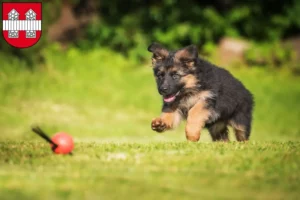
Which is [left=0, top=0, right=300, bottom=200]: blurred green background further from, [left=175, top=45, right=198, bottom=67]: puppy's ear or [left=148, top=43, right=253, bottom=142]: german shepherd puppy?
[left=175, top=45, right=198, bottom=67]: puppy's ear

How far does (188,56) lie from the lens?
30.3 ft

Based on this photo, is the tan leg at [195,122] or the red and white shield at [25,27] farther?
the red and white shield at [25,27]

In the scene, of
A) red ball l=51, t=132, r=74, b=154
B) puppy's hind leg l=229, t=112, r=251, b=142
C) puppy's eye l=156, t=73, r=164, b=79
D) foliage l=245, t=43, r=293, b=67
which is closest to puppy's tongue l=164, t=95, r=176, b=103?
puppy's eye l=156, t=73, r=164, b=79

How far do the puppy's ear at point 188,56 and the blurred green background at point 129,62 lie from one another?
7.90 m

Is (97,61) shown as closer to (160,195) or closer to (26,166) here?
(26,166)

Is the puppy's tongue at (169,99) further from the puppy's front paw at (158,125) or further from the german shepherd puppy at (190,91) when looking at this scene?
the puppy's front paw at (158,125)

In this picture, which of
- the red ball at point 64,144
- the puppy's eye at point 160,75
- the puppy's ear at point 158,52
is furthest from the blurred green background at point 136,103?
the puppy's ear at point 158,52

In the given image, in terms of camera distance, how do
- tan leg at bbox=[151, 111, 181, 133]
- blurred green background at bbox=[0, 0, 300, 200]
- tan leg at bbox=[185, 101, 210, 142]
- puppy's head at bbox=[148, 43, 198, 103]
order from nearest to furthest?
blurred green background at bbox=[0, 0, 300, 200] < tan leg at bbox=[185, 101, 210, 142] < tan leg at bbox=[151, 111, 181, 133] < puppy's head at bbox=[148, 43, 198, 103]

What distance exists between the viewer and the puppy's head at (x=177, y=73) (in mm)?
9141

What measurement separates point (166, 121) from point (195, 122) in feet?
1.37

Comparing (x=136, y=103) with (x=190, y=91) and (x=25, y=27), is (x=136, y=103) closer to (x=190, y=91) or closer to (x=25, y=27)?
(x=25, y=27)

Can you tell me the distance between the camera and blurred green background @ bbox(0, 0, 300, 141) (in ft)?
60.6

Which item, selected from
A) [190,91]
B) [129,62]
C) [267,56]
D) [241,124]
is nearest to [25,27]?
[190,91]

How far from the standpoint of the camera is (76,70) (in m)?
22.3
